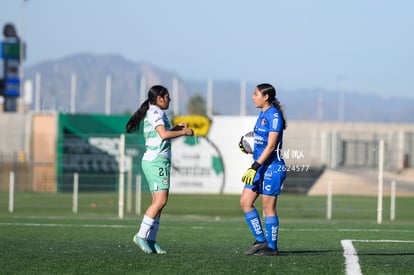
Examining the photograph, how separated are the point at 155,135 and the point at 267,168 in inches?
51.1

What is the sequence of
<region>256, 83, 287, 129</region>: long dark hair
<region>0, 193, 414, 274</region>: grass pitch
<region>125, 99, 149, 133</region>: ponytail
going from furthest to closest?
<region>125, 99, 149, 133</region>: ponytail < <region>256, 83, 287, 129</region>: long dark hair < <region>0, 193, 414, 274</region>: grass pitch

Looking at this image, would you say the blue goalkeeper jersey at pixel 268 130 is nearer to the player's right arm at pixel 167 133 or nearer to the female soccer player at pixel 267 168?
the female soccer player at pixel 267 168

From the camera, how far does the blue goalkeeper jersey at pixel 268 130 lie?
11359mm

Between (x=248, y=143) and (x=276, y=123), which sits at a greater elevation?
(x=276, y=123)

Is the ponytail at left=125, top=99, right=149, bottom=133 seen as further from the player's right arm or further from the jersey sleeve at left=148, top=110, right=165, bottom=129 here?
the player's right arm

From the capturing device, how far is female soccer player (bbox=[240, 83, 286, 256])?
11367mm

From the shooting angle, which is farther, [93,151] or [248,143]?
[93,151]

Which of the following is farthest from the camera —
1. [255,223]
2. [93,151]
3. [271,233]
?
[93,151]

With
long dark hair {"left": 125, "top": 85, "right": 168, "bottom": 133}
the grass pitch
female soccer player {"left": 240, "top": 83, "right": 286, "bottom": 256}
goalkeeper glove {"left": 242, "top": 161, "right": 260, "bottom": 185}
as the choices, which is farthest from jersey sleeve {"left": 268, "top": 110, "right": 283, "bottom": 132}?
the grass pitch

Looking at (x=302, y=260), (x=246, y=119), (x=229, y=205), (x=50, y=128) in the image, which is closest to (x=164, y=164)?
(x=302, y=260)

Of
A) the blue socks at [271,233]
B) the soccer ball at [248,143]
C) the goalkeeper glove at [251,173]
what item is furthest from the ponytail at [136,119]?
the blue socks at [271,233]

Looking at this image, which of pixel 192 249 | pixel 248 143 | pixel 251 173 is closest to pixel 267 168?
pixel 251 173

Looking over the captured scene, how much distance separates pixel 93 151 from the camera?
123 ft

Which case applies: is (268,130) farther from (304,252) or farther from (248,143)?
(304,252)
